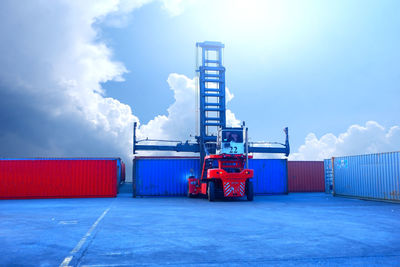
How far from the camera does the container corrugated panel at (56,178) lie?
23938 millimetres

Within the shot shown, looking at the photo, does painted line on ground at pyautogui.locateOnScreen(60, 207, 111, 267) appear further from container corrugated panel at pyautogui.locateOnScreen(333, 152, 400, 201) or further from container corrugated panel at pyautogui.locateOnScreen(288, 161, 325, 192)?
container corrugated panel at pyautogui.locateOnScreen(288, 161, 325, 192)

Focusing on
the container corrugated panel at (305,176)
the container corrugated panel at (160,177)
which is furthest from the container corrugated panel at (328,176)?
the container corrugated panel at (160,177)

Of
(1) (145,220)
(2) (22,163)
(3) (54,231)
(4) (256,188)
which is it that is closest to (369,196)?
(4) (256,188)

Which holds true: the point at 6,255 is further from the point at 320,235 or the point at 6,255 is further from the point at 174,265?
the point at 320,235

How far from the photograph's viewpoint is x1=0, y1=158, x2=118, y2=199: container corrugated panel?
942 inches

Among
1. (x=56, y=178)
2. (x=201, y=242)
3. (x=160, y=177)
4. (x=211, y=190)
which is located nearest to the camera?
(x=201, y=242)

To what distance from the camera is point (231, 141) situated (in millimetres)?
20500

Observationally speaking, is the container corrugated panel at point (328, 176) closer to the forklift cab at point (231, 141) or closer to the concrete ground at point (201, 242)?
the forklift cab at point (231, 141)

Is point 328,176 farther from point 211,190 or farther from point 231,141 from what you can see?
point 211,190

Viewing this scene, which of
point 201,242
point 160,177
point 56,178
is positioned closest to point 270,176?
point 160,177

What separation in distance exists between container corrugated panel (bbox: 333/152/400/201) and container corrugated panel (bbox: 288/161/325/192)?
5.41m

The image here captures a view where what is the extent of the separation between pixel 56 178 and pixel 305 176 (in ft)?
66.0

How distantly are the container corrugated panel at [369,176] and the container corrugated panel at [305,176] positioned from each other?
5412 millimetres

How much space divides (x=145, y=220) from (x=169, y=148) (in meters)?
15.0
